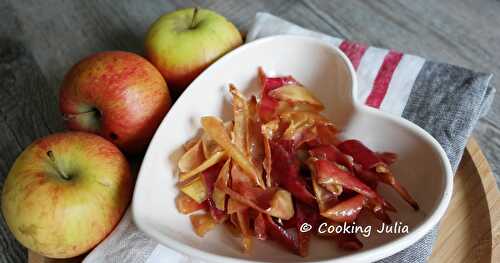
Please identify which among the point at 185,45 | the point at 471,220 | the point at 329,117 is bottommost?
the point at 471,220

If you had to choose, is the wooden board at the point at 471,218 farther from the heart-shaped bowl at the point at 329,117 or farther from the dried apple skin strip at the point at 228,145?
the dried apple skin strip at the point at 228,145

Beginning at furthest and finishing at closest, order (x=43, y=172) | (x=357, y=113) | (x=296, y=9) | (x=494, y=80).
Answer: (x=296, y=9)
(x=494, y=80)
(x=357, y=113)
(x=43, y=172)

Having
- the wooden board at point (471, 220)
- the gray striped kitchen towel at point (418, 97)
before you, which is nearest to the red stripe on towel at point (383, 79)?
the gray striped kitchen towel at point (418, 97)

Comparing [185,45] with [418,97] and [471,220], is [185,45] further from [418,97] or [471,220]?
[471,220]

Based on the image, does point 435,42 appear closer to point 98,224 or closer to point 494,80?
point 494,80

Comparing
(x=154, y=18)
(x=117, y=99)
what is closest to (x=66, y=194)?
(x=117, y=99)

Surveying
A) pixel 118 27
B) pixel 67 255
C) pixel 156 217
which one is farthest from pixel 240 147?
pixel 118 27
